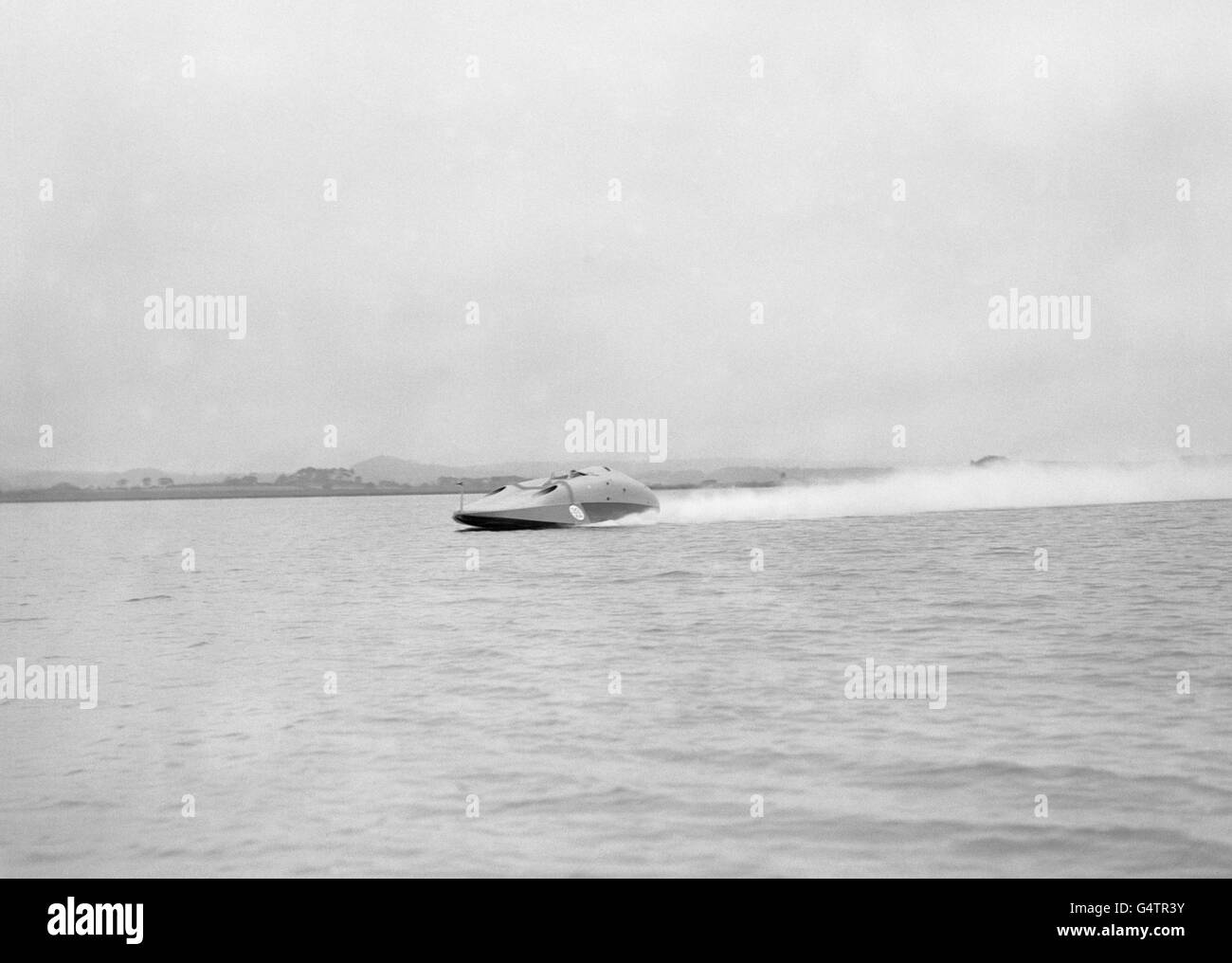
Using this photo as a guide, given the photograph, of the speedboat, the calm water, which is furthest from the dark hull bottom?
the calm water

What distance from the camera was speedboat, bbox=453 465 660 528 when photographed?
4638 centimetres

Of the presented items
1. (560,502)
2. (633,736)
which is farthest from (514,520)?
(633,736)

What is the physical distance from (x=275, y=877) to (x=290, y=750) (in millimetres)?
3688

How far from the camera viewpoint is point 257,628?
21.2m

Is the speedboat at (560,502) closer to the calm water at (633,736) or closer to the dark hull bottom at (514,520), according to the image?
the dark hull bottom at (514,520)

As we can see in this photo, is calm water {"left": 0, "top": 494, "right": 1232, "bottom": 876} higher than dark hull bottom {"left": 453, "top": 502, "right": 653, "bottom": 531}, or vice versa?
dark hull bottom {"left": 453, "top": 502, "right": 653, "bottom": 531}

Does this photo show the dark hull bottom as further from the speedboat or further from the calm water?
the calm water

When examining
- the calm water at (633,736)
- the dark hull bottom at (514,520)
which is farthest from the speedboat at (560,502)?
the calm water at (633,736)

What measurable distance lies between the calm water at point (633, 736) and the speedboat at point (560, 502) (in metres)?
20.0

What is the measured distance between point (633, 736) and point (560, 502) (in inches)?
1419

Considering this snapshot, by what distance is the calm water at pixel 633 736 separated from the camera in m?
7.75

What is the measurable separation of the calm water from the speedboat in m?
20.0

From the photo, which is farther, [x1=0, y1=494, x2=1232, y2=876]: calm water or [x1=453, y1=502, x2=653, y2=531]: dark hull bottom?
[x1=453, y1=502, x2=653, y2=531]: dark hull bottom
